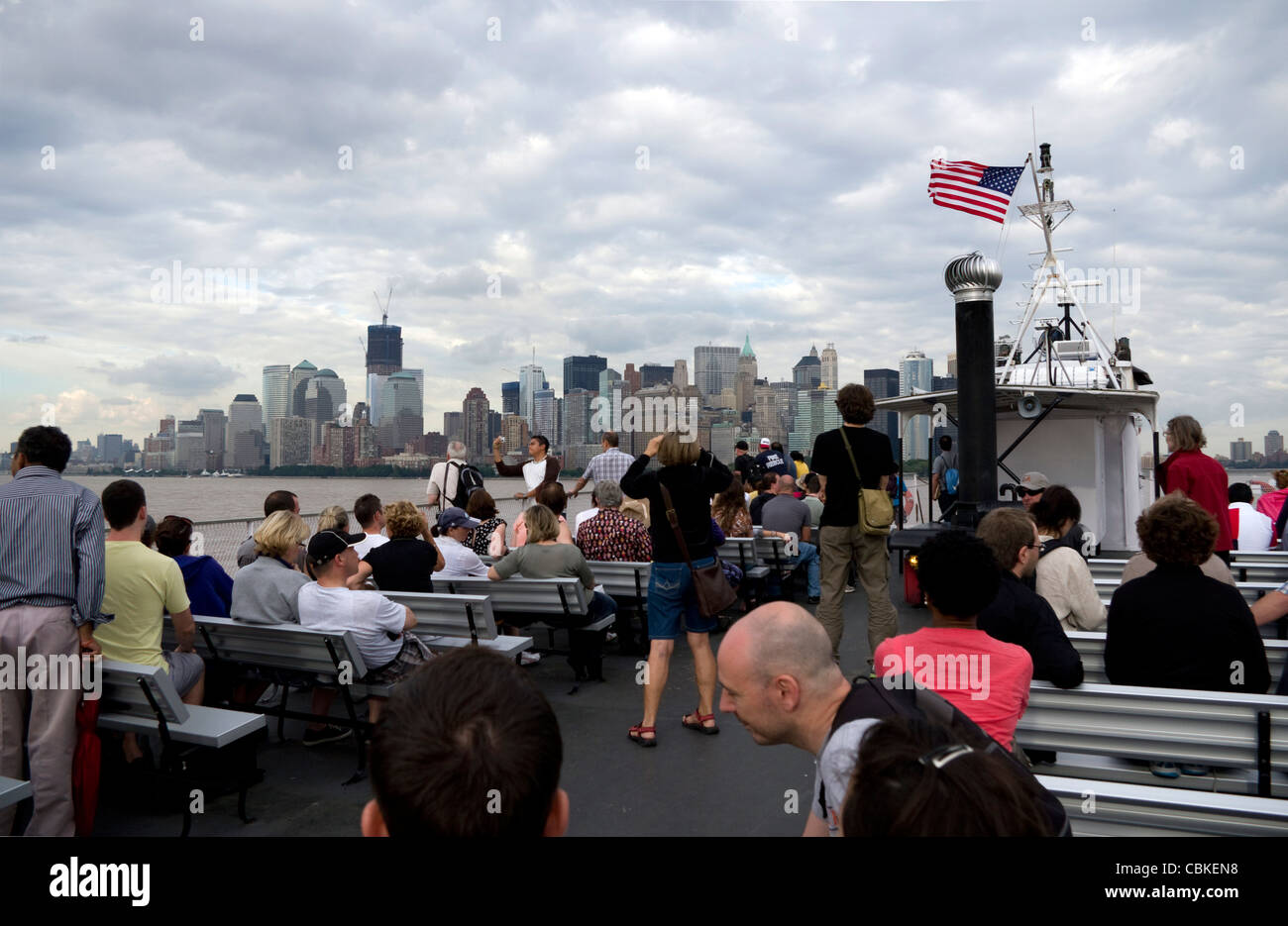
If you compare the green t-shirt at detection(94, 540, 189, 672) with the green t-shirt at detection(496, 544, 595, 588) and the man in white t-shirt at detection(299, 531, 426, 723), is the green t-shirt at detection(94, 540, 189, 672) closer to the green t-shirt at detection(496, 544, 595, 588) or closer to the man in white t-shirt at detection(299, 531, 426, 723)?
the man in white t-shirt at detection(299, 531, 426, 723)

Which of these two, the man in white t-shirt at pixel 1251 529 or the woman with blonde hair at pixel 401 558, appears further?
the man in white t-shirt at pixel 1251 529

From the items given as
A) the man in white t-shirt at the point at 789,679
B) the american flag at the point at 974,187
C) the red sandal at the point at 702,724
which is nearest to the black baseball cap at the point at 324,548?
the red sandal at the point at 702,724

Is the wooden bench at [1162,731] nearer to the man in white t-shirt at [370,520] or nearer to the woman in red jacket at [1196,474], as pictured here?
the woman in red jacket at [1196,474]

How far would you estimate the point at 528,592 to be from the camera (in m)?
6.31

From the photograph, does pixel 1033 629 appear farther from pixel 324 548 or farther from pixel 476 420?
pixel 476 420

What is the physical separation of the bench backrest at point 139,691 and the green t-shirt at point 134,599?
202 millimetres

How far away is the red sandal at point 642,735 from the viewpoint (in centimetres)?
488

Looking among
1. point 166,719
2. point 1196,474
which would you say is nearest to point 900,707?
point 166,719

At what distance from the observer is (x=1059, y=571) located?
416 centimetres

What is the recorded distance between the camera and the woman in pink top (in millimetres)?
2604

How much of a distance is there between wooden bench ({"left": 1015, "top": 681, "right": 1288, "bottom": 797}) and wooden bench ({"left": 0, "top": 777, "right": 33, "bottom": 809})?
11.9ft

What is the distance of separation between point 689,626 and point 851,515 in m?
1.39

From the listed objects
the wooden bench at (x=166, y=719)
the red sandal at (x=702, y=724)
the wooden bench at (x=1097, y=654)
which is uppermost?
the wooden bench at (x=1097, y=654)

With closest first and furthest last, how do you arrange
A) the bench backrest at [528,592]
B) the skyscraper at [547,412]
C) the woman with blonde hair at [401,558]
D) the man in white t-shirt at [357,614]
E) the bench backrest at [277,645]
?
the bench backrest at [277,645] < the man in white t-shirt at [357,614] < the woman with blonde hair at [401,558] < the bench backrest at [528,592] < the skyscraper at [547,412]
